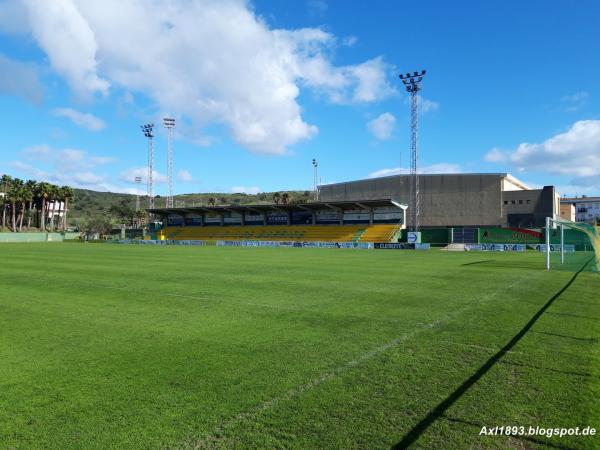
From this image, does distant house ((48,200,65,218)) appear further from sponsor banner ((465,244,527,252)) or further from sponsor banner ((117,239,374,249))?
sponsor banner ((465,244,527,252))

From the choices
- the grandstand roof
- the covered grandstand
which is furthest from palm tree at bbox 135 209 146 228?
the grandstand roof

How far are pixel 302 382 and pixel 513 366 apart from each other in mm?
3298

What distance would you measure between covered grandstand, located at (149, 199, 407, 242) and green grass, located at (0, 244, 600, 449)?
4735 cm

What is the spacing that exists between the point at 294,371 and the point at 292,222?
212 ft

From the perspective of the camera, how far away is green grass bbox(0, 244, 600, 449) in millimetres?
4406

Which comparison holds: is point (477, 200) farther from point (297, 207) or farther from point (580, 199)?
point (580, 199)

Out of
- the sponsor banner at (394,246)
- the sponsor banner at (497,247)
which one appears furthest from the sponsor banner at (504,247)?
the sponsor banner at (394,246)

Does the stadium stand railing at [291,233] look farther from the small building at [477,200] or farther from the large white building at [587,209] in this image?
the large white building at [587,209]

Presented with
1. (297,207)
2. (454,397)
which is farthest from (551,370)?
(297,207)

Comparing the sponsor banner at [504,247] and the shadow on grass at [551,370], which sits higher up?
the sponsor banner at [504,247]

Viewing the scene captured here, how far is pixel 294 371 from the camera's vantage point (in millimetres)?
6223

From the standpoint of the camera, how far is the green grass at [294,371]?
173 inches

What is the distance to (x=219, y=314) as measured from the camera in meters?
10.7

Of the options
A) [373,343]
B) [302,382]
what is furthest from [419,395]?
[373,343]
